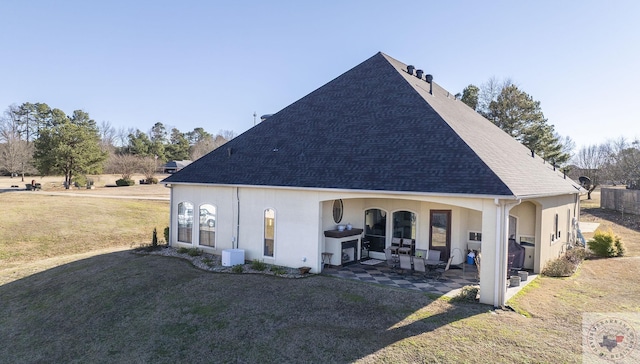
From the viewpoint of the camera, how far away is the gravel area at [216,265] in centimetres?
1265

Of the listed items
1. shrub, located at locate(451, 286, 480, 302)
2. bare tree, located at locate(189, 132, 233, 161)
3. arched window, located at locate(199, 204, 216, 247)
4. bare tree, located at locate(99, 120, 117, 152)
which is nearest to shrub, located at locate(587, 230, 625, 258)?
shrub, located at locate(451, 286, 480, 302)

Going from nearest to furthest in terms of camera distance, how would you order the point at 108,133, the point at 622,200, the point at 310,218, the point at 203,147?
the point at 310,218 → the point at 622,200 → the point at 108,133 → the point at 203,147

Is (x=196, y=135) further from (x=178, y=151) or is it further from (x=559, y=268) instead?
(x=559, y=268)

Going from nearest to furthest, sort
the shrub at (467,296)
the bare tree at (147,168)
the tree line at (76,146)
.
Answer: the shrub at (467,296) < the tree line at (76,146) < the bare tree at (147,168)

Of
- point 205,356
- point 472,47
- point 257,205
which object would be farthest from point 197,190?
point 472,47

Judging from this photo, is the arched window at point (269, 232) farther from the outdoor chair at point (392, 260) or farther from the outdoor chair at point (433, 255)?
the outdoor chair at point (433, 255)

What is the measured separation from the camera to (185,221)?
1694cm

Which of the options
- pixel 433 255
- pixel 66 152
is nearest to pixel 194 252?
pixel 433 255

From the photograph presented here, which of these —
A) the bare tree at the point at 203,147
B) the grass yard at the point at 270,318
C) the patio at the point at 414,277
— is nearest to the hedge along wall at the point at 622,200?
the grass yard at the point at 270,318

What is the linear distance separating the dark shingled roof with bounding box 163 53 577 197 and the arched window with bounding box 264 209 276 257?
1253mm

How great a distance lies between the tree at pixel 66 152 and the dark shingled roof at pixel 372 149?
116ft

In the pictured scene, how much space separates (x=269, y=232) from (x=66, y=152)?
40.8 meters

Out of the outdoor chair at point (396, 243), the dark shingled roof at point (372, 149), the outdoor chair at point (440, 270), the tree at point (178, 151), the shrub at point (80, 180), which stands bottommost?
the outdoor chair at point (440, 270)

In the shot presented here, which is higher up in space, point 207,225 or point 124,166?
point 124,166
